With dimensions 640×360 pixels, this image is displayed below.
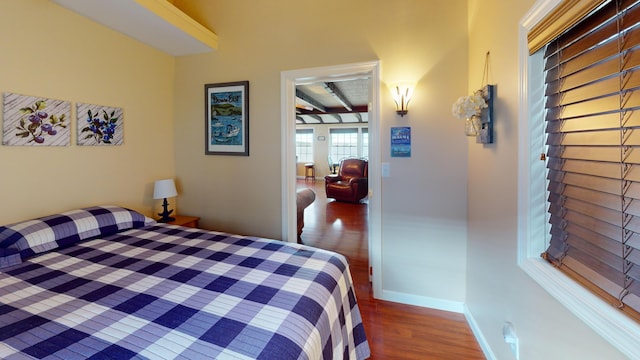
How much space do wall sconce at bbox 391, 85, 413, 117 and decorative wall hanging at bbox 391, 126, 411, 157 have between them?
5.5 inches

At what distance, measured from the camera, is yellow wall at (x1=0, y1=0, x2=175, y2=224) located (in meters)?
1.81

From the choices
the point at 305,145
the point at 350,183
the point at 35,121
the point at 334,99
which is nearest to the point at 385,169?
the point at 35,121

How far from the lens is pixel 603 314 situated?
2.66ft

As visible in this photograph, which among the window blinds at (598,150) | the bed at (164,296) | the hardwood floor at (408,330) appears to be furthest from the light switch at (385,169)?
the window blinds at (598,150)

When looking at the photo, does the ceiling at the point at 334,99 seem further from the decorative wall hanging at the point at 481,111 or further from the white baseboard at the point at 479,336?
the white baseboard at the point at 479,336

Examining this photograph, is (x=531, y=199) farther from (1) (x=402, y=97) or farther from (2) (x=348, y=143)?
(2) (x=348, y=143)

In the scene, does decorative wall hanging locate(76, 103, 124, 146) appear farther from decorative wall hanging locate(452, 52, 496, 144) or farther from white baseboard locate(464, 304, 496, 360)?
white baseboard locate(464, 304, 496, 360)

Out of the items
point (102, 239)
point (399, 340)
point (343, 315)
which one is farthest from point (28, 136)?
point (399, 340)

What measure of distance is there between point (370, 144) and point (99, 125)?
235cm

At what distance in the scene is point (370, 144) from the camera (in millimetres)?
2461

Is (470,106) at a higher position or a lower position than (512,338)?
higher

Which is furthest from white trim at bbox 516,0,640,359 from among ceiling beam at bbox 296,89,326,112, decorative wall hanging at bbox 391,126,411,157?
ceiling beam at bbox 296,89,326,112

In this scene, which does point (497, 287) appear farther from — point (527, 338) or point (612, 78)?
point (612, 78)

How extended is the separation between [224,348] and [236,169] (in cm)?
212
